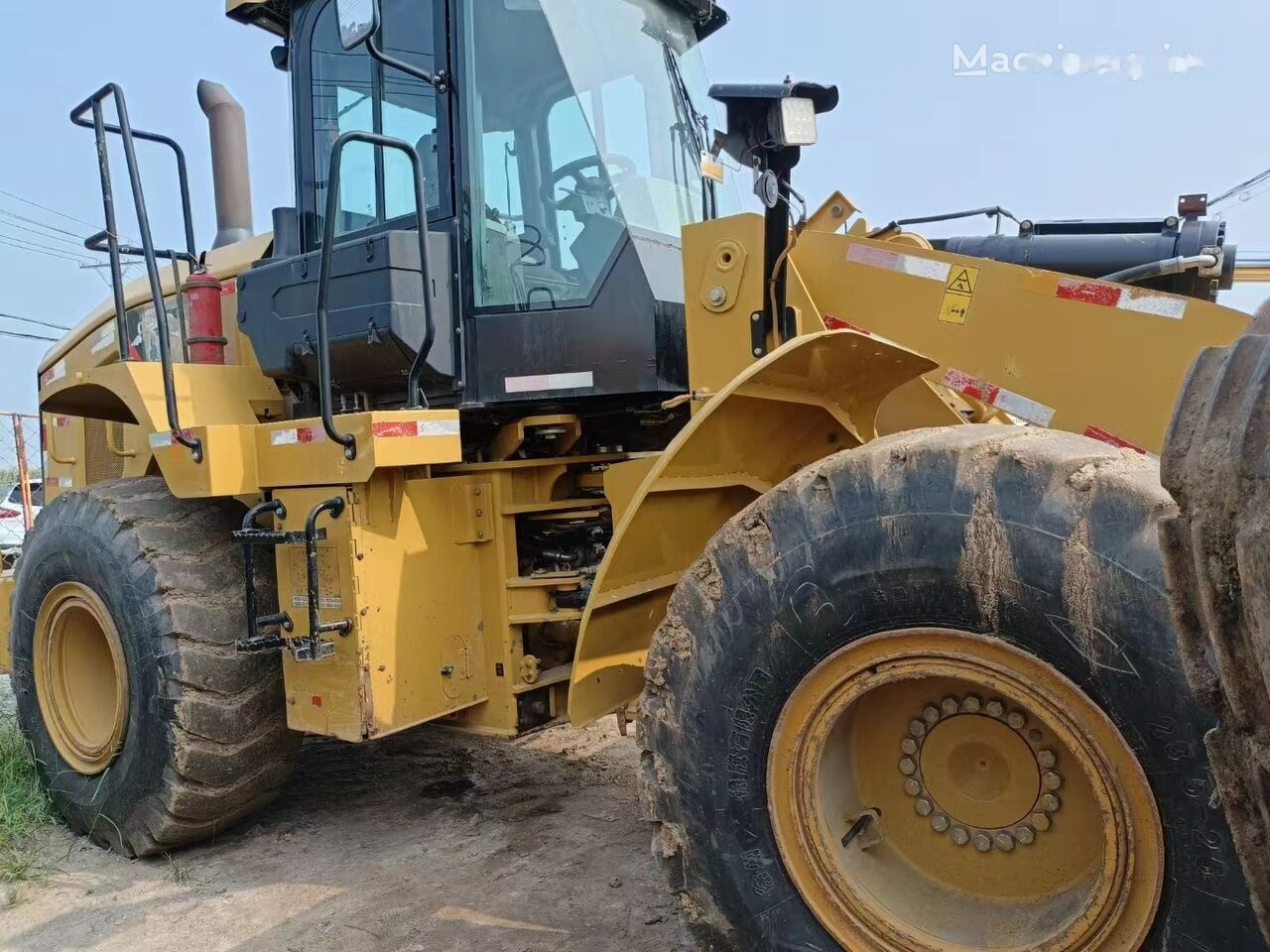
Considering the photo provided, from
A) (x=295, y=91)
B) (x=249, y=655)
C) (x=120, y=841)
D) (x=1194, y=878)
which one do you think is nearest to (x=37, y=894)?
(x=120, y=841)

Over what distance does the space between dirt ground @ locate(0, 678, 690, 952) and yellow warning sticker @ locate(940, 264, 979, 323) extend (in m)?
2.00

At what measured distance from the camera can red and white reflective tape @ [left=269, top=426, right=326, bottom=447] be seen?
3304 mm

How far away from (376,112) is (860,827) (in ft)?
9.53

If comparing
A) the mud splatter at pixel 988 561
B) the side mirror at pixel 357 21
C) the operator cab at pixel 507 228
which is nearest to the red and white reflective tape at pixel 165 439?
the operator cab at pixel 507 228

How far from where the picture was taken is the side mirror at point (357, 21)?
3037 millimetres

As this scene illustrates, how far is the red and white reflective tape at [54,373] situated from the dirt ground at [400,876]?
277 cm

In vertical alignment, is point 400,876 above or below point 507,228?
below

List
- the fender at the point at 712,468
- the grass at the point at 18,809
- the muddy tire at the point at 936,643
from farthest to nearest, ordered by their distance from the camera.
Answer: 1. the grass at the point at 18,809
2. the fender at the point at 712,468
3. the muddy tire at the point at 936,643

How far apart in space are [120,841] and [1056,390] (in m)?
3.77

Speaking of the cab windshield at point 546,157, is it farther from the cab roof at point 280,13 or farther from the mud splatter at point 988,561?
the mud splatter at point 988,561

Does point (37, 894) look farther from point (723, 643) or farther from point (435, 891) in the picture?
point (723, 643)

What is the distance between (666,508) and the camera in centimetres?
271

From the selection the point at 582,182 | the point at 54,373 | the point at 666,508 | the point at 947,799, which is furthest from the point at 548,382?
the point at 54,373

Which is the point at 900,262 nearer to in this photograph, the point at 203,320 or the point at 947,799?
the point at 947,799
